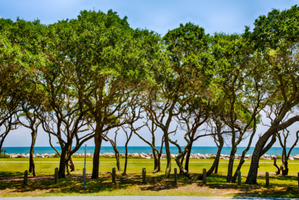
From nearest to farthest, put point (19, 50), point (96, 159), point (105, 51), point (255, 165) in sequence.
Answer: point (19, 50)
point (105, 51)
point (255, 165)
point (96, 159)

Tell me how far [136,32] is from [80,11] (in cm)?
405

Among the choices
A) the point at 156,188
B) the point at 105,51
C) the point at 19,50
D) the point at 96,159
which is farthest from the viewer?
the point at 96,159

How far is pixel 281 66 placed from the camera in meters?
12.8

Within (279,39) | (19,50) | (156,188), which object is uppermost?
(279,39)

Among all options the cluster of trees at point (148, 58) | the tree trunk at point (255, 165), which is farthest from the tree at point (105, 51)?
the tree trunk at point (255, 165)

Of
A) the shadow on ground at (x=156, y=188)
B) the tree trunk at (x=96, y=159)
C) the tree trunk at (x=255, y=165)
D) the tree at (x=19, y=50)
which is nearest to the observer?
the tree at (x=19, y=50)

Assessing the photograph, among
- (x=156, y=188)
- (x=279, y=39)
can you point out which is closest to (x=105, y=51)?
(x=156, y=188)

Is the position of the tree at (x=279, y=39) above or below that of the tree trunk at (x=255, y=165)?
above

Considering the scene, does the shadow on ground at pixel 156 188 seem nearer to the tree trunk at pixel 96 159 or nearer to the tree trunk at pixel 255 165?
the tree trunk at pixel 255 165

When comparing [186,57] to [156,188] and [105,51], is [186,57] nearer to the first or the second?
[105,51]

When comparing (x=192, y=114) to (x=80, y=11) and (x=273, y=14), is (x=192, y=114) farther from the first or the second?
(x=80, y=11)

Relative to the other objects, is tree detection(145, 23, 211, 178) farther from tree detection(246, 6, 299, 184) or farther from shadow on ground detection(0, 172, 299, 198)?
shadow on ground detection(0, 172, 299, 198)

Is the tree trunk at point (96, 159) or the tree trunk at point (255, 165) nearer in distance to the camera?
the tree trunk at point (255, 165)

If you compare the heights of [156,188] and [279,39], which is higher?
[279,39]
